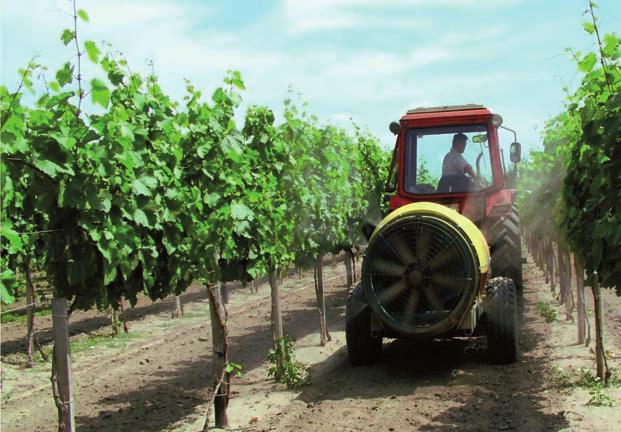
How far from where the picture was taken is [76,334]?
13.3 meters

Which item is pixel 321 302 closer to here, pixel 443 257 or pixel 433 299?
pixel 433 299

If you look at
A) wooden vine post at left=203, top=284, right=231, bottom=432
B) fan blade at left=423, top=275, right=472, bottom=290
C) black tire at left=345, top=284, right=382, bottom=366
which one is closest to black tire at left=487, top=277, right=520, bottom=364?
fan blade at left=423, top=275, right=472, bottom=290

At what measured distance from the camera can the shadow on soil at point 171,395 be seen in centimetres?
763

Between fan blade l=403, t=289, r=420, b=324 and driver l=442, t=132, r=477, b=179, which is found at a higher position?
driver l=442, t=132, r=477, b=179

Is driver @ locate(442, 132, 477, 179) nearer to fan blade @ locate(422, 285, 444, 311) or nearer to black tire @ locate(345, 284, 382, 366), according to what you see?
fan blade @ locate(422, 285, 444, 311)

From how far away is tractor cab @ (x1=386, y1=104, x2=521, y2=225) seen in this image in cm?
830

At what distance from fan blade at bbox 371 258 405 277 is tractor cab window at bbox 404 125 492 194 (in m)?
1.32

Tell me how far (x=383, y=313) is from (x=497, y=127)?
9.50 ft

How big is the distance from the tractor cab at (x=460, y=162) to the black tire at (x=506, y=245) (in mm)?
176

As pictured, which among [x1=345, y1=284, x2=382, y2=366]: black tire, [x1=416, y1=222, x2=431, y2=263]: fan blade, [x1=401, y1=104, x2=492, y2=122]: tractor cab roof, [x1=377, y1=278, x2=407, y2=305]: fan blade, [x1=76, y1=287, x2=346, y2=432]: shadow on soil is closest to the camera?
[x1=416, y1=222, x2=431, y2=263]: fan blade

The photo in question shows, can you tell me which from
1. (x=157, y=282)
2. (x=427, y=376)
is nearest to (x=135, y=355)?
(x=427, y=376)

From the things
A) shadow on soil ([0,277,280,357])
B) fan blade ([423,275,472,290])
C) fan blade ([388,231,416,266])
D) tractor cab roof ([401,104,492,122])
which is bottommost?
shadow on soil ([0,277,280,357])

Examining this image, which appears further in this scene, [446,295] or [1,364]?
[1,364]

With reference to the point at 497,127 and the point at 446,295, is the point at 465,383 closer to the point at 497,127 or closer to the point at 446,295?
the point at 446,295
